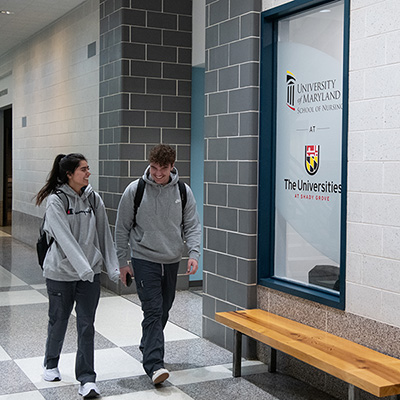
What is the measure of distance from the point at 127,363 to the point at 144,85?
3.37m

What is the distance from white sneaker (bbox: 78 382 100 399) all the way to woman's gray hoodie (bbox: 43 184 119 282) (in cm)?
62

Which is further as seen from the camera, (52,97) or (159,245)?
(52,97)

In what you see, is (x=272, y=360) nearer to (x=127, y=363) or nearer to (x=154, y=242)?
(x=127, y=363)

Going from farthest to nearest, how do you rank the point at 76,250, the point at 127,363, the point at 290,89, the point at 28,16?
the point at 28,16 < the point at 127,363 < the point at 290,89 < the point at 76,250

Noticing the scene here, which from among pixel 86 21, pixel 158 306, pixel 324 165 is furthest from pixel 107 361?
pixel 86 21

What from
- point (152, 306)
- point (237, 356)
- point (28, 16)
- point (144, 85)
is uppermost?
point (28, 16)

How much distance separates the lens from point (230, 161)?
4633 mm

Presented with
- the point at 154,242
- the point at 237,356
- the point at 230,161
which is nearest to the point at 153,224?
the point at 154,242

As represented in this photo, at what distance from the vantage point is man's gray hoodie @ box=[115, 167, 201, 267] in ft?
13.2

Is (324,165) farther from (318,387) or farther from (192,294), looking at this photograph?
(192,294)

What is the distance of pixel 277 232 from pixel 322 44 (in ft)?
4.21

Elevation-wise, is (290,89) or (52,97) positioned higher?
(52,97)

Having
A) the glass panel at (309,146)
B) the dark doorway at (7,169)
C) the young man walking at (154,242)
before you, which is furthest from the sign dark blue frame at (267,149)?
the dark doorway at (7,169)

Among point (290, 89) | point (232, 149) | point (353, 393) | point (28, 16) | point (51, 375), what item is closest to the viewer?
point (353, 393)
